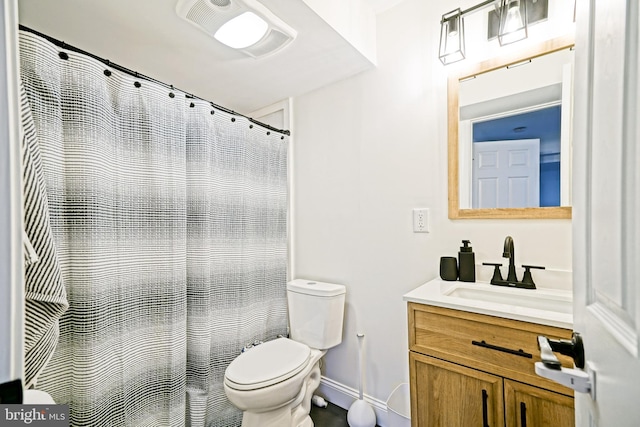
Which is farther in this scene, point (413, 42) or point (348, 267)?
point (348, 267)

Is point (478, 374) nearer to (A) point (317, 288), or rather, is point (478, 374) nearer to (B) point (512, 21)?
(A) point (317, 288)

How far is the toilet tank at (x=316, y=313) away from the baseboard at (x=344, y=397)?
331 mm

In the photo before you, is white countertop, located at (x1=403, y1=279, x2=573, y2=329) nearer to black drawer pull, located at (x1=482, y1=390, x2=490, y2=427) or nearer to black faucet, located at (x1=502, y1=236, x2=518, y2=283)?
black faucet, located at (x1=502, y1=236, x2=518, y2=283)

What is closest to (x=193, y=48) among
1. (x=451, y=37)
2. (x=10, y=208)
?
(x=451, y=37)

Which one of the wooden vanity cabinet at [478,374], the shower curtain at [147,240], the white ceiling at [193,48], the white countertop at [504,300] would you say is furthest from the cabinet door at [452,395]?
the white ceiling at [193,48]

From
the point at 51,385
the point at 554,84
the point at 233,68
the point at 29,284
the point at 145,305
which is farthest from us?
the point at 233,68

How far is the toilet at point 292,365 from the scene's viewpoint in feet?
4.44

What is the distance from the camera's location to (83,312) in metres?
1.19

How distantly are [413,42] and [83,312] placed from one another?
2077mm

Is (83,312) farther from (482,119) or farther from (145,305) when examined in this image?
(482,119)

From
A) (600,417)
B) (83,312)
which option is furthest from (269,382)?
(600,417)

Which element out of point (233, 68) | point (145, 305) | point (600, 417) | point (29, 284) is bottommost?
point (145, 305)

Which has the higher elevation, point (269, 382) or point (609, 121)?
point (609, 121)

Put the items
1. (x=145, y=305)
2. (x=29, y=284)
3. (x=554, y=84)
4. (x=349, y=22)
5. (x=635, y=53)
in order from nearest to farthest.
→ (x=635, y=53) → (x=29, y=284) → (x=554, y=84) → (x=145, y=305) → (x=349, y=22)
